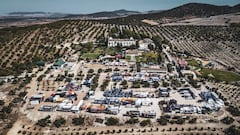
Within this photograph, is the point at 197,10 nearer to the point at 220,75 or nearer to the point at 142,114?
the point at 220,75

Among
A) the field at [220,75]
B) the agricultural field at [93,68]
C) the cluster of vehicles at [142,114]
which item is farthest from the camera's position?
the field at [220,75]

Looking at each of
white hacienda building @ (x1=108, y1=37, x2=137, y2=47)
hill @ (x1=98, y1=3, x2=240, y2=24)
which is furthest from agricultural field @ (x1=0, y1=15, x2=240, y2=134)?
hill @ (x1=98, y1=3, x2=240, y2=24)

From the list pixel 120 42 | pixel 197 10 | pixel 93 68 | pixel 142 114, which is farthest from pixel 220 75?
pixel 197 10

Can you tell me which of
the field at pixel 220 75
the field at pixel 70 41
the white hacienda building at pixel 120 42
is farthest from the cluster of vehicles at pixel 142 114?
the white hacienda building at pixel 120 42

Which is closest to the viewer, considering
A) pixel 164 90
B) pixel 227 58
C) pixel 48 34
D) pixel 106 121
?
pixel 106 121

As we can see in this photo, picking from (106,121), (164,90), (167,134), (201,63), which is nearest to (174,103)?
(164,90)

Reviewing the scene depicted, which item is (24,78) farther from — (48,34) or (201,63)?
(201,63)

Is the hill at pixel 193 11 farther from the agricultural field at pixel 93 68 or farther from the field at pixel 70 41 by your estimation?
the agricultural field at pixel 93 68

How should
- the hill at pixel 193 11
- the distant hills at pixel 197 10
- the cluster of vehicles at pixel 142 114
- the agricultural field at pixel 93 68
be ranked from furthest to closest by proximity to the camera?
1. the distant hills at pixel 197 10
2. the hill at pixel 193 11
3. the cluster of vehicles at pixel 142 114
4. the agricultural field at pixel 93 68

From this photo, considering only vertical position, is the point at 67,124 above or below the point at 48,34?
below

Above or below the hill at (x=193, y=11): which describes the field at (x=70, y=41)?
below

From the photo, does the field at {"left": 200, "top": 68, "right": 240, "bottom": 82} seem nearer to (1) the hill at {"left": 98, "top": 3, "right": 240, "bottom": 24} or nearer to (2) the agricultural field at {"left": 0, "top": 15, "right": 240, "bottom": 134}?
(2) the agricultural field at {"left": 0, "top": 15, "right": 240, "bottom": 134}
